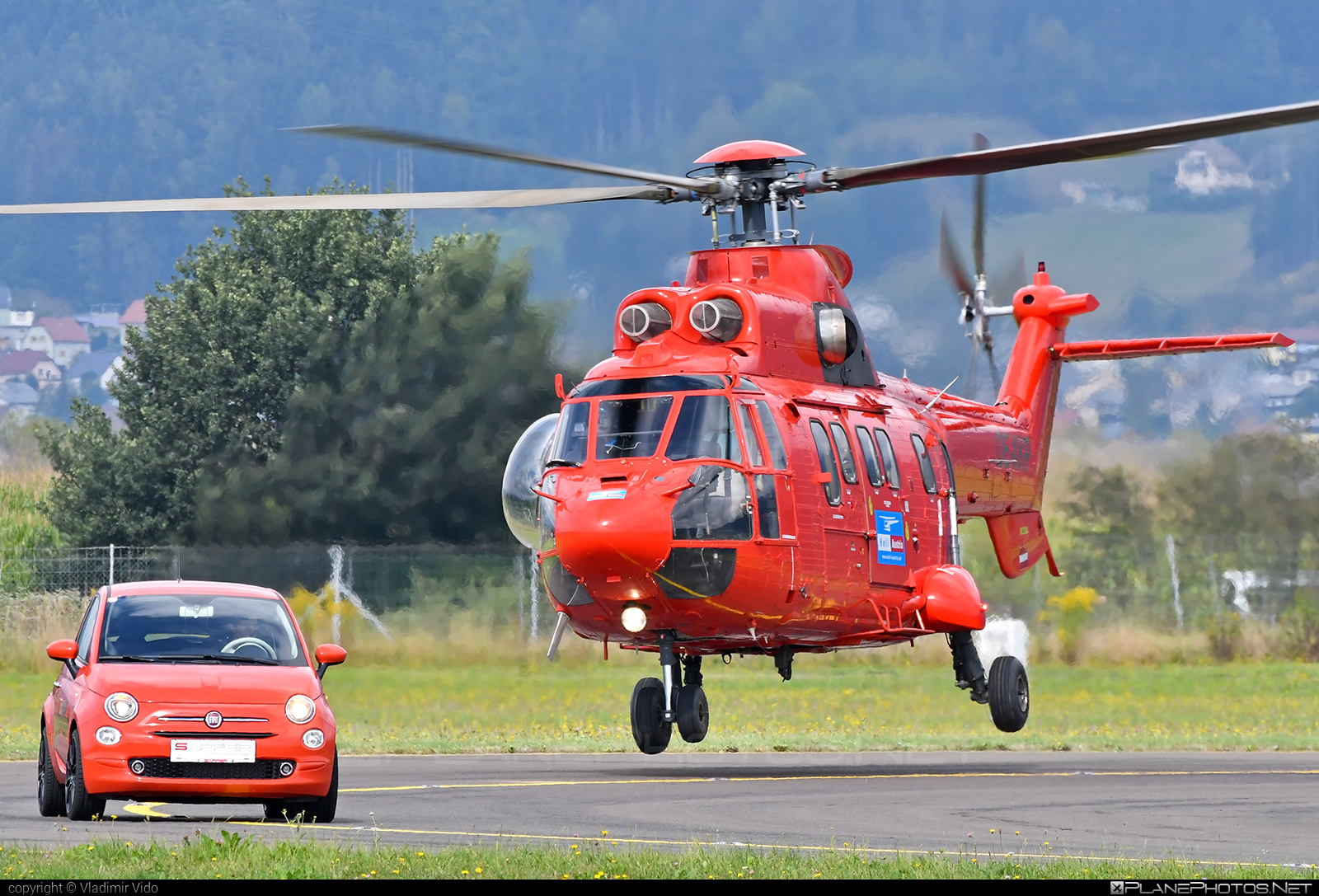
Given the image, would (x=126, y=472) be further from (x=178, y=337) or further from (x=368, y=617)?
(x=368, y=617)

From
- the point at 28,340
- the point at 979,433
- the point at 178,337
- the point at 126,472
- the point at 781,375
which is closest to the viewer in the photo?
the point at 781,375

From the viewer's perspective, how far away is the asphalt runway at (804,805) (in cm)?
1286

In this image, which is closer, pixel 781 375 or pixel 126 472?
pixel 781 375

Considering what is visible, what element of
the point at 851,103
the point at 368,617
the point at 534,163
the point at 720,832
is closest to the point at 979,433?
the point at 534,163

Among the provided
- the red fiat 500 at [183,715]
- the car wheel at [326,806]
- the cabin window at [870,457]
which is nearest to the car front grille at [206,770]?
the red fiat 500 at [183,715]

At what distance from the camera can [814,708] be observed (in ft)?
99.4

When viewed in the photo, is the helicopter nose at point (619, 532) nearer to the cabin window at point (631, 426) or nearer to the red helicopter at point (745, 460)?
the red helicopter at point (745, 460)

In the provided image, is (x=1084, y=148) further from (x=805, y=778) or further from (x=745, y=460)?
(x=805, y=778)

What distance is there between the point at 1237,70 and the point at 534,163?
13410 centimetres

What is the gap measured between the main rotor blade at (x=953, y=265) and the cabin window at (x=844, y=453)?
21.4ft

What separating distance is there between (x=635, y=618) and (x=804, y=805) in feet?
7.68

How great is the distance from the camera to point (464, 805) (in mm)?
15539

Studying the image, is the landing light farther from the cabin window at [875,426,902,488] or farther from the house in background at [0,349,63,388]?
the house in background at [0,349,63,388]

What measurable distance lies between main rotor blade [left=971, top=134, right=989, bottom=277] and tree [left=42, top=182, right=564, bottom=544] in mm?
16129
